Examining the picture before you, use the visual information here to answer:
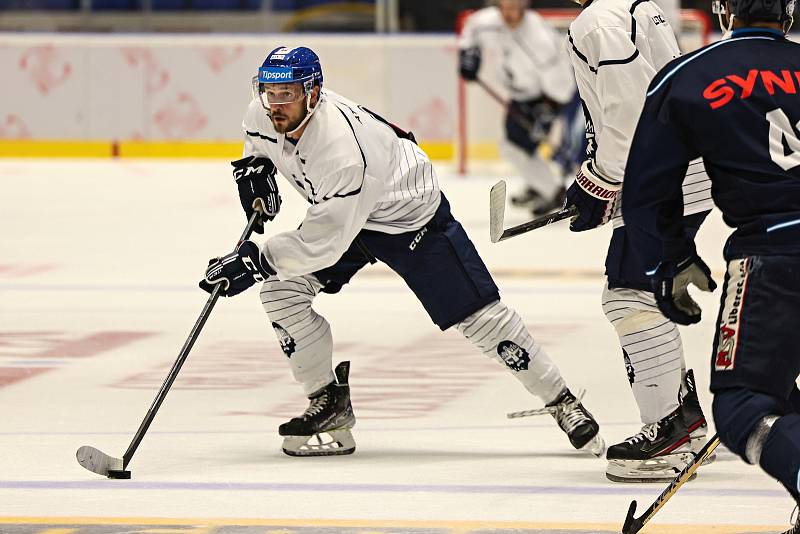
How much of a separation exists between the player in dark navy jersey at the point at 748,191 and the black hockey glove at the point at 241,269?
1.22 metres

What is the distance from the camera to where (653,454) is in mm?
3938

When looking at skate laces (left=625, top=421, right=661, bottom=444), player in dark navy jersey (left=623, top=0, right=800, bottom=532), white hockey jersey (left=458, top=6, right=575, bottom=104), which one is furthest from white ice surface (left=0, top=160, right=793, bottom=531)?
white hockey jersey (left=458, top=6, right=575, bottom=104)

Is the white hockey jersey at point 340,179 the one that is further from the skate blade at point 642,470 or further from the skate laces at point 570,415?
the skate blade at point 642,470

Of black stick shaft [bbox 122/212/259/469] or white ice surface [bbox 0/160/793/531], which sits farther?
black stick shaft [bbox 122/212/259/469]

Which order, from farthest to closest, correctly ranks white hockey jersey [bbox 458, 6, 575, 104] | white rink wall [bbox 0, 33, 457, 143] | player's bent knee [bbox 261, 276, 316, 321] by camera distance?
white rink wall [bbox 0, 33, 457, 143] < white hockey jersey [bbox 458, 6, 575, 104] < player's bent knee [bbox 261, 276, 316, 321]

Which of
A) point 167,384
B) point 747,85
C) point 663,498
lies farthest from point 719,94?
point 167,384

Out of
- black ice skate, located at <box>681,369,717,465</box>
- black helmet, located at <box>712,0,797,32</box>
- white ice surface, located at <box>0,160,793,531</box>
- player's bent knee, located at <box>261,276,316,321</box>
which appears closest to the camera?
black helmet, located at <box>712,0,797,32</box>

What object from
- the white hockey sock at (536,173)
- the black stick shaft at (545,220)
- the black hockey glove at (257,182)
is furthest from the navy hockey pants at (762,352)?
the white hockey sock at (536,173)

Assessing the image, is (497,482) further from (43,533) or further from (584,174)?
(43,533)

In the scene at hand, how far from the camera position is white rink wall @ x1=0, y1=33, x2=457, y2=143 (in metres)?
12.8

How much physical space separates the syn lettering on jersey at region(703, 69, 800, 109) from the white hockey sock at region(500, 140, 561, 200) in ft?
22.8

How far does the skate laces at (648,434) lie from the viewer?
156 inches

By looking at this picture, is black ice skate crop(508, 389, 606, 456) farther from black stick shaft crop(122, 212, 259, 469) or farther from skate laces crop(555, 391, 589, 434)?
black stick shaft crop(122, 212, 259, 469)

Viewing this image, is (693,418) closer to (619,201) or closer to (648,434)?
(648,434)
